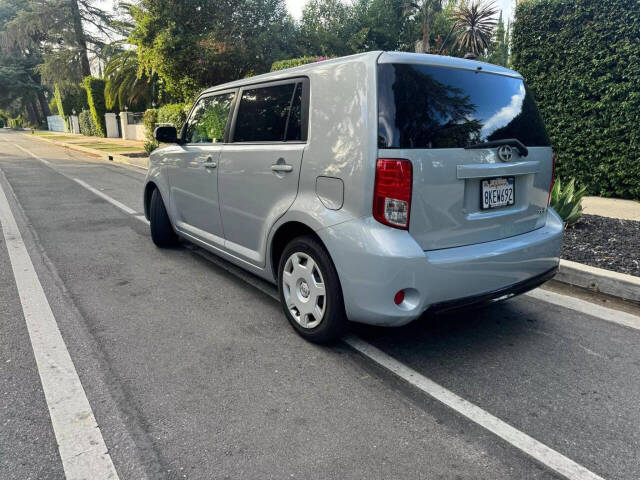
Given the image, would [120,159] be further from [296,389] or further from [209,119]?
[296,389]

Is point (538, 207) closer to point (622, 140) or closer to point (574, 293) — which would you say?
point (574, 293)

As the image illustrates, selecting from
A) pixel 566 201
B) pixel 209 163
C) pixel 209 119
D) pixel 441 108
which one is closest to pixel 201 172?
pixel 209 163

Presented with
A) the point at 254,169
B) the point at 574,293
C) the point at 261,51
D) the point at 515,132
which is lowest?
the point at 574,293

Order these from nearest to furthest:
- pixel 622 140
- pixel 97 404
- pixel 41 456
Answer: pixel 41 456
pixel 97 404
pixel 622 140

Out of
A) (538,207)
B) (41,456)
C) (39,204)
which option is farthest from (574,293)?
(39,204)

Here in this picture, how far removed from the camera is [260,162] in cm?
351

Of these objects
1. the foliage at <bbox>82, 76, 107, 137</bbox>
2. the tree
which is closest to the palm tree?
the tree

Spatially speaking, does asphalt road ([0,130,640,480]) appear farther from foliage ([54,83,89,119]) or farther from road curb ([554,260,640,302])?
foliage ([54,83,89,119])

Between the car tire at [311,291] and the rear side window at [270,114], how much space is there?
0.77m

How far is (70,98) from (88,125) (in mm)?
13815

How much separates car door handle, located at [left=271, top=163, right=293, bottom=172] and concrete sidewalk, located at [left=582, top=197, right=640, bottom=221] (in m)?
5.34

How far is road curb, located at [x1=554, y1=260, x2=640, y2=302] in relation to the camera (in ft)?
13.1

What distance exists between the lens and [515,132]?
309 centimetres

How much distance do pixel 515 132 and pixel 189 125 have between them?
10.2 feet
